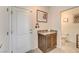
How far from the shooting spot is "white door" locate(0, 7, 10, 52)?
5.42ft

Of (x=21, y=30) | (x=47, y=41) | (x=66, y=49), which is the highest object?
(x=21, y=30)

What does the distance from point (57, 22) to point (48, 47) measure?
0.48 meters

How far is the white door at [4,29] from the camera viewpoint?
1.65 m

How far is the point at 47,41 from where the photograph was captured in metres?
1.77

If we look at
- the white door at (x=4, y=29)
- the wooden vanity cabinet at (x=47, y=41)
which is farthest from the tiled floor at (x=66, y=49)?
the white door at (x=4, y=29)

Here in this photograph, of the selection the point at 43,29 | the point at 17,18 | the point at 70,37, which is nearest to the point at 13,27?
the point at 17,18

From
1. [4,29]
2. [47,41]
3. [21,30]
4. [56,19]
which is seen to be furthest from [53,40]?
[4,29]

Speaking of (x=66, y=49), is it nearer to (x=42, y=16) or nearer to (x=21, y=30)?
(x=42, y=16)

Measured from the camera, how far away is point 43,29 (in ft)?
5.75

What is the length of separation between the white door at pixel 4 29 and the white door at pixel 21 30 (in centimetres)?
10

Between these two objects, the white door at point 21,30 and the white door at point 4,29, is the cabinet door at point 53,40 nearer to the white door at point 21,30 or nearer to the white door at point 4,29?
the white door at point 21,30

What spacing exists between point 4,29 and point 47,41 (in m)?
0.78

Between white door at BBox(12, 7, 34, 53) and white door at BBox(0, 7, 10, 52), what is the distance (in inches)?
3.9
